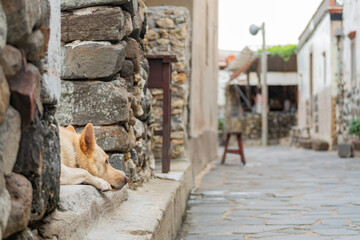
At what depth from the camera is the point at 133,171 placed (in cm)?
396

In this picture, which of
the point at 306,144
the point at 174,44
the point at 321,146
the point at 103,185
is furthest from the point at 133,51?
the point at 306,144

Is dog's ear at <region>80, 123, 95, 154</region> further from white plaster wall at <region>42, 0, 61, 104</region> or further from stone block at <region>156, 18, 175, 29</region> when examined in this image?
stone block at <region>156, 18, 175, 29</region>

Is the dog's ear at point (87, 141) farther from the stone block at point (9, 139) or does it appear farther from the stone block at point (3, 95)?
the stone block at point (3, 95)

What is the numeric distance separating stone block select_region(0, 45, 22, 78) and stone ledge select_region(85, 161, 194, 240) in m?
1.01

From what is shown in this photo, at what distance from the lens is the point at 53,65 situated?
2240 mm

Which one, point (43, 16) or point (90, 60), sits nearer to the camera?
point (43, 16)

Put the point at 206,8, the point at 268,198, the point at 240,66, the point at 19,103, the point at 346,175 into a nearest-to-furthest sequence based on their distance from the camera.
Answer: the point at 19,103 → the point at 268,198 → the point at 346,175 → the point at 206,8 → the point at 240,66

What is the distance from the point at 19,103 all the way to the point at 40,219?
0.57 m

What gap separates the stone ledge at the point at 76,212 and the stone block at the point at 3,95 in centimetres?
65

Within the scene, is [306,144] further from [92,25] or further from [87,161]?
[87,161]

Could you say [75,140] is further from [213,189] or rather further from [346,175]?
[346,175]

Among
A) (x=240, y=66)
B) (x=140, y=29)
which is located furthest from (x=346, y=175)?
(x=240, y=66)

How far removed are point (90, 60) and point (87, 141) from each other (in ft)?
2.84

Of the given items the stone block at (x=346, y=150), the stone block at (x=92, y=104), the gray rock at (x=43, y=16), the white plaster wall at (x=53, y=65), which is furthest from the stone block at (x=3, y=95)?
the stone block at (x=346, y=150)
